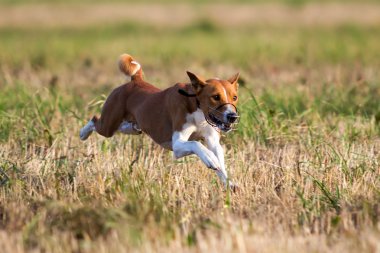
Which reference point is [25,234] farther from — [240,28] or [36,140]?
[240,28]

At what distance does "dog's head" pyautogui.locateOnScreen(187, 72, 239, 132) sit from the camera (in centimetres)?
684

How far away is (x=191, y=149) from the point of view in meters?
7.17

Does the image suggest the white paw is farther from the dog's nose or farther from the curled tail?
the curled tail

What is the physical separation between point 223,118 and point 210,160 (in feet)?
1.29

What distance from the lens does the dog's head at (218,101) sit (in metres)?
6.84

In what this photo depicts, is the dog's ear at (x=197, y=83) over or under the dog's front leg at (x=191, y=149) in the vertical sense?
over

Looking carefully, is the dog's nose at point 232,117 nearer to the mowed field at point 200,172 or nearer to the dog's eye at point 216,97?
the dog's eye at point 216,97

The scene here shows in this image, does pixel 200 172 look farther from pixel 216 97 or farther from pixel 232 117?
pixel 232 117

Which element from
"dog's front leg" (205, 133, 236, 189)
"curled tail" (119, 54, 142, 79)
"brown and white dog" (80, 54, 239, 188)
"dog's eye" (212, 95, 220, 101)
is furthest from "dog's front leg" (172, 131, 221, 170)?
"curled tail" (119, 54, 142, 79)

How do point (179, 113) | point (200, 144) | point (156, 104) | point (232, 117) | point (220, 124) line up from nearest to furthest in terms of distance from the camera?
point (232, 117)
point (220, 124)
point (200, 144)
point (179, 113)
point (156, 104)

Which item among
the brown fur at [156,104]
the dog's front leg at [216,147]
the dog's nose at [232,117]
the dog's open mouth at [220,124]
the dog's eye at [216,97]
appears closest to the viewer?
the dog's nose at [232,117]

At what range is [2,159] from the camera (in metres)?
8.12

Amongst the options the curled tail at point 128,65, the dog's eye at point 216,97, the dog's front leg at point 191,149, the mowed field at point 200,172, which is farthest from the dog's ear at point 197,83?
the curled tail at point 128,65

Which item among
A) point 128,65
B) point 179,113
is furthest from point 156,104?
point 128,65
